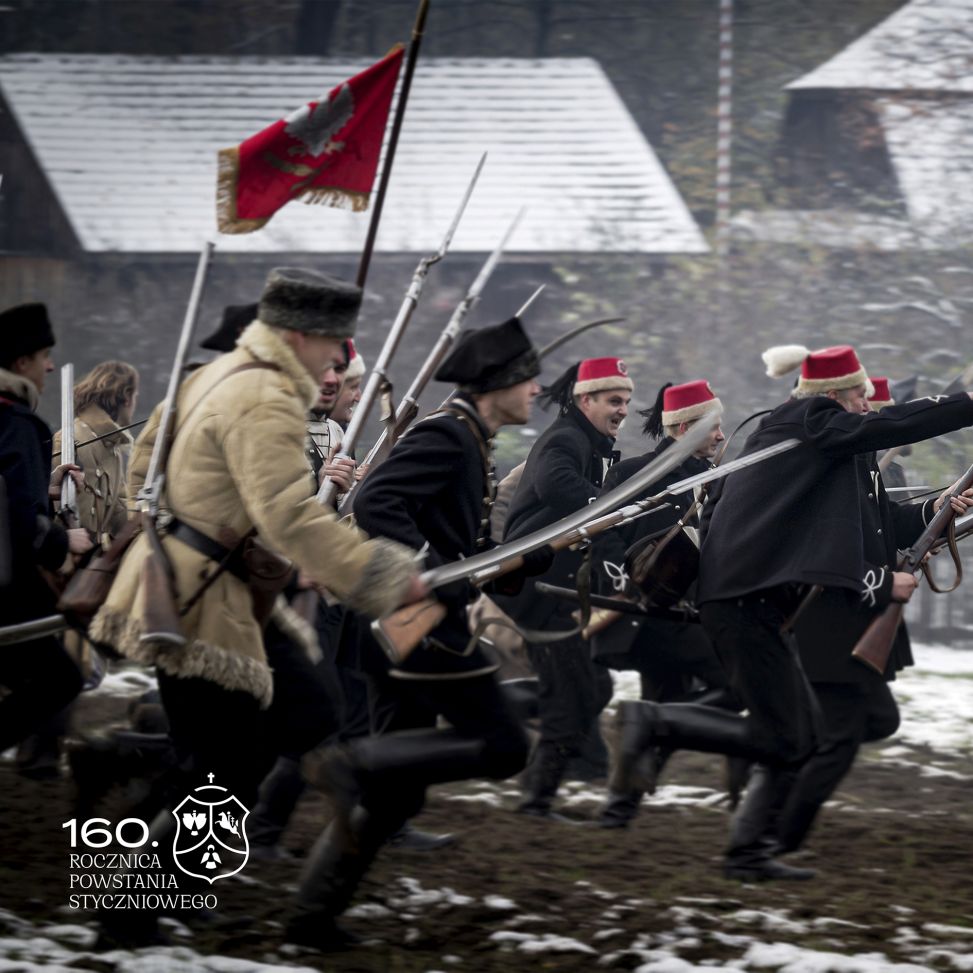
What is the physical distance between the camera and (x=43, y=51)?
18.0 metres

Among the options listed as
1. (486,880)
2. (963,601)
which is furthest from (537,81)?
(486,880)

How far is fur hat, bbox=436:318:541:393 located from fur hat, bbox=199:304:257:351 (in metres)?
0.91

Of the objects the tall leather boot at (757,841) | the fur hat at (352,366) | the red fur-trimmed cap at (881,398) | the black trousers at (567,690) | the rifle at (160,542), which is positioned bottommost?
the black trousers at (567,690)

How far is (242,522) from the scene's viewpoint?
4559 millimetres

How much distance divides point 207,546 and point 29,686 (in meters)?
1.62

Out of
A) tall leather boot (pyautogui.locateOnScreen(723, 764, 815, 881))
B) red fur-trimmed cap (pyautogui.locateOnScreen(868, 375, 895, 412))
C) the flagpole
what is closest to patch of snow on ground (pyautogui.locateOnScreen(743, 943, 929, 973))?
tall leather boot (pyautogui.locateOnScreen(723, 764, 815, 881))

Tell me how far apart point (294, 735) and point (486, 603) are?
3.47m

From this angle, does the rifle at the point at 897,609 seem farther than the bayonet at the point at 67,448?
No

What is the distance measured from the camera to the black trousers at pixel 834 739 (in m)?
6.12

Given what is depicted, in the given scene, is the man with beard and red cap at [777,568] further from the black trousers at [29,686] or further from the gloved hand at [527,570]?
the black trousers at [29,686]

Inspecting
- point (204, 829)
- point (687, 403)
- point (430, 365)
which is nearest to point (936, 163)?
point (687, 403)

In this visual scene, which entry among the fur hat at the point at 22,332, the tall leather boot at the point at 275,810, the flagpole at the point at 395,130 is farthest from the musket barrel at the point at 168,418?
the tall leather boot at the point at 275,810

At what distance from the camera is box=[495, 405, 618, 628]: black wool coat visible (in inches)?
285

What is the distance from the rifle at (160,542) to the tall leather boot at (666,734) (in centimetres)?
210
